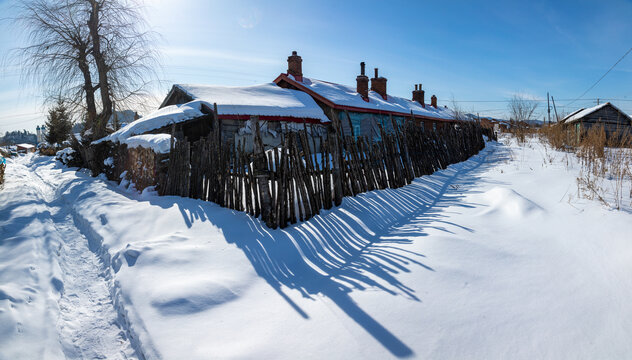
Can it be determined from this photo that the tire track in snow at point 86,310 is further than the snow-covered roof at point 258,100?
No

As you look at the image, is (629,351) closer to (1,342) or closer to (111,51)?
(1,342)

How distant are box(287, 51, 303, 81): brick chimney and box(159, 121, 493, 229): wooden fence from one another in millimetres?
9166

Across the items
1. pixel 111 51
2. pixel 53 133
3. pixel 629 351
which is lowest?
pixel 629 351

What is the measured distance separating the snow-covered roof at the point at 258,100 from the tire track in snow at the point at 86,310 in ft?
25.0

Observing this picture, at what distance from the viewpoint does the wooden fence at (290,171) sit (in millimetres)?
4125

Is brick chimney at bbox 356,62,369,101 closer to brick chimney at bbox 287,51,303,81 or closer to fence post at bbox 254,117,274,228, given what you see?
brick chimney at bbox 287,51,303,81

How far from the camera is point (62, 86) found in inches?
690

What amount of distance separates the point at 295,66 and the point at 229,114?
6.25 meters

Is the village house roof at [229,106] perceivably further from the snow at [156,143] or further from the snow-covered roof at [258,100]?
the snow at [156,143]

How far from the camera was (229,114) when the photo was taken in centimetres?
1065

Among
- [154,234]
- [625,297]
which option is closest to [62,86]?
[154,234]

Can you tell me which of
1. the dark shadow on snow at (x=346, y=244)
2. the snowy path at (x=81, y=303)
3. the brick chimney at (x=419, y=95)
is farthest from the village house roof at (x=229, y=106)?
the brick chimney at (x=419, y=95)

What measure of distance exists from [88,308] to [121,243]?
137 cm

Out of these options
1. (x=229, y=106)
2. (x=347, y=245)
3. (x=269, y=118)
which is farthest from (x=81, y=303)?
(x=269, y=118)
